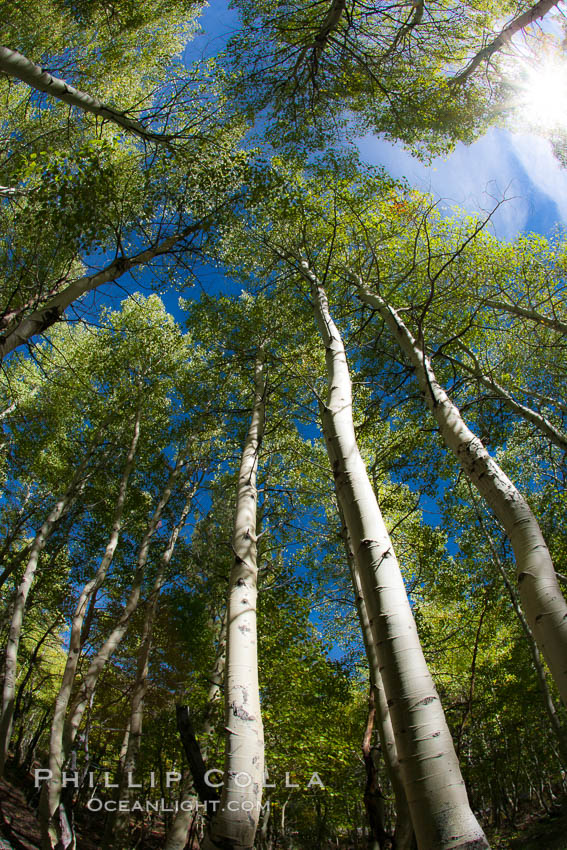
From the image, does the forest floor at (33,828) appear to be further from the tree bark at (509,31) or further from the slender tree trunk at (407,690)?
the tree bark at (509,31)

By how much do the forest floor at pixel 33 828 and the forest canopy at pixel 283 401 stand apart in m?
0.19

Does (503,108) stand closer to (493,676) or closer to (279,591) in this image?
(279,591)

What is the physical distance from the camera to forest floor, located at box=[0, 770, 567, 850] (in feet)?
23.9

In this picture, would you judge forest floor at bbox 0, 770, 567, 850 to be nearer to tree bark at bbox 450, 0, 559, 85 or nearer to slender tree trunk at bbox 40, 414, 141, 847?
slender tree trunk at bbox 40, 414, 141, 847

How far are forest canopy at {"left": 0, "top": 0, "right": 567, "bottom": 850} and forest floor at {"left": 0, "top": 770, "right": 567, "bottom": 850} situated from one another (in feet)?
0.61

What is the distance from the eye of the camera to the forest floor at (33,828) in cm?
730

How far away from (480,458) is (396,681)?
1.90 m

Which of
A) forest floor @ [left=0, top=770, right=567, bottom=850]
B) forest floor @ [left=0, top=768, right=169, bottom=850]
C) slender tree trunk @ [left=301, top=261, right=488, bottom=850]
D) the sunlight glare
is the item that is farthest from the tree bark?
forest floor @ [left=0, top=770, right=567, bottom=850]

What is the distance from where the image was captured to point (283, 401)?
9.23 m

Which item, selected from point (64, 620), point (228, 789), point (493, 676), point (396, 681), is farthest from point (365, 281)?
point (64, 620)

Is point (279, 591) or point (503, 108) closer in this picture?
Result: point (503, 108)

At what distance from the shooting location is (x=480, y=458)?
9.93ft

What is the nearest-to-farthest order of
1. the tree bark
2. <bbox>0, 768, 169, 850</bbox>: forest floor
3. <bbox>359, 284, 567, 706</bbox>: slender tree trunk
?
<bbox>359, 284, 567, 706</bbox>: slender tree trunk → the tree bark → <bbox>0, 768, 169, 850</bbox>: forest floor

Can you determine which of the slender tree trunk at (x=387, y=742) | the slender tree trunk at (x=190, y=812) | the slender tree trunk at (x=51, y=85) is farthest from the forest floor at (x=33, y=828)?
the slender tree trunk at (x=51, y=85)
